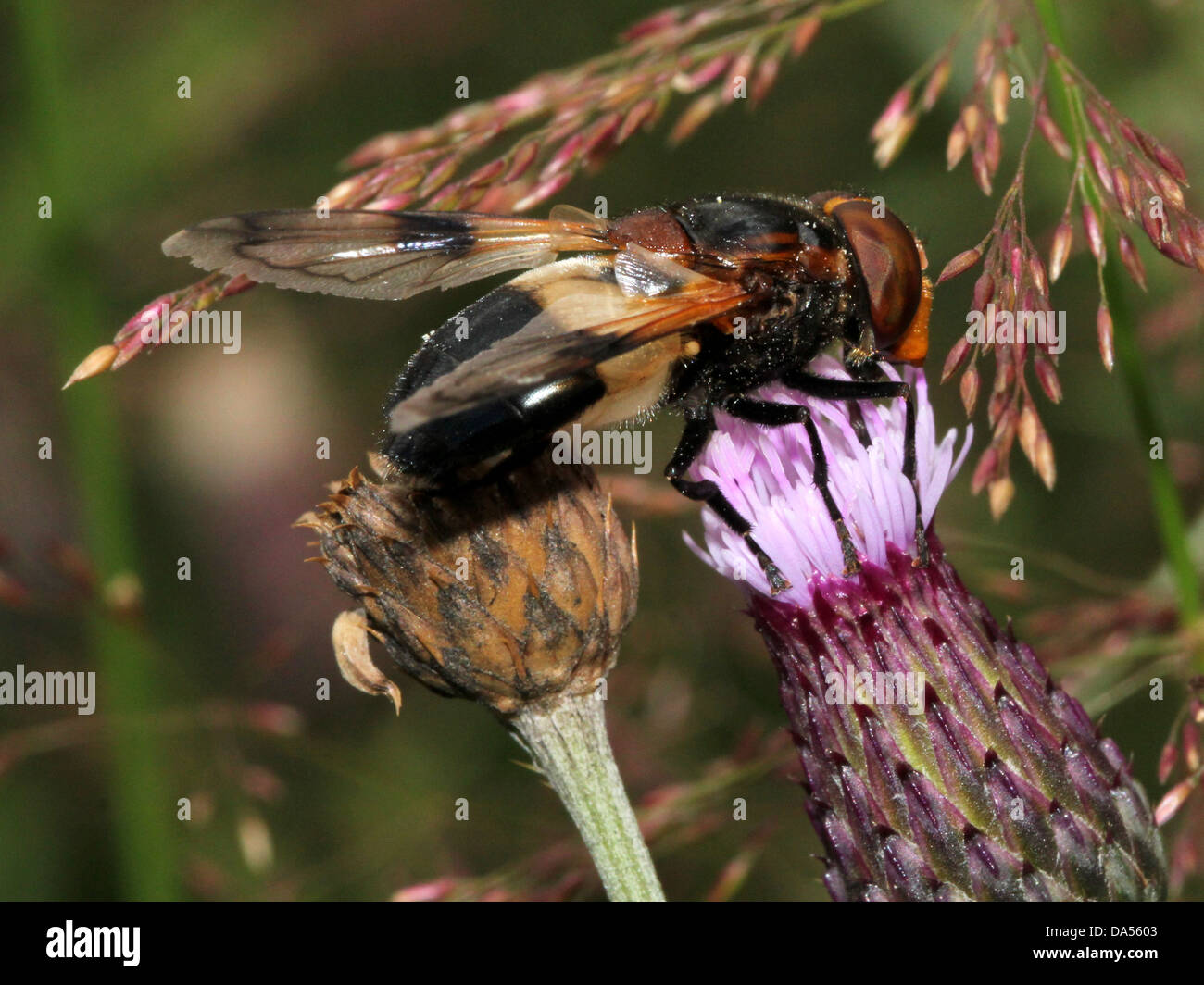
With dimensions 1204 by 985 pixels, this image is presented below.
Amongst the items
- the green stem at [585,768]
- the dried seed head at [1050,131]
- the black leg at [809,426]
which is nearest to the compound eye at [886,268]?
the black leg at [809,426]

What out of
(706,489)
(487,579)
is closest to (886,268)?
(706,489)

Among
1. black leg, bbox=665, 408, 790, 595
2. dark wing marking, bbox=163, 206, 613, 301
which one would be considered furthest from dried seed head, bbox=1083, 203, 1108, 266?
dark wing marking, bbox=163, 206, 613, 301

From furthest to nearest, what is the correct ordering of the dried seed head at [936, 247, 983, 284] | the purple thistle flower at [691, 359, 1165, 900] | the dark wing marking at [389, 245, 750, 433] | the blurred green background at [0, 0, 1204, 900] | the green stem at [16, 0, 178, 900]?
the blurred green background at [0, 0, 1204, 900]
the green stem at [16, 0, 178, 900]
the dried seed head at [936, 247, 983, 284]
the purple thistle flower at [691, 359, 1165, 900]
the dark wing marking at [389, 245, 750, 433]

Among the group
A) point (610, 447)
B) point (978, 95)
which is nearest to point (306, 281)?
point (610, 447)

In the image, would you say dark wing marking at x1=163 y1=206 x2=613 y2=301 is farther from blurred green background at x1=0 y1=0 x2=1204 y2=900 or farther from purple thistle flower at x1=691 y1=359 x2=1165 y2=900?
blurred green background at x1=0 y1=0 x2=1204 y2=900

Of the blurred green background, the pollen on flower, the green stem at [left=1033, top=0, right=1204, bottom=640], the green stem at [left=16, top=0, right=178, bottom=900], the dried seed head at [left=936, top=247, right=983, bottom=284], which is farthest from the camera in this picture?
the blurred green background

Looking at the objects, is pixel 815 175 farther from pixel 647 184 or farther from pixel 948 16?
pixel 948 16

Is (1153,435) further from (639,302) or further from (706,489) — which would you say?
(639,302)

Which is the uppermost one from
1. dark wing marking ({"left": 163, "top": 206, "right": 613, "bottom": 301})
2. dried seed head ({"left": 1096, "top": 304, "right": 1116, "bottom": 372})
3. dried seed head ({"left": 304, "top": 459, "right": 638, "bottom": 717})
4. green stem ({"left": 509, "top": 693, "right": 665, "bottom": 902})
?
dark wing marking ({"left": 163, "top": 206, "right": 613, "bottom": 301})
